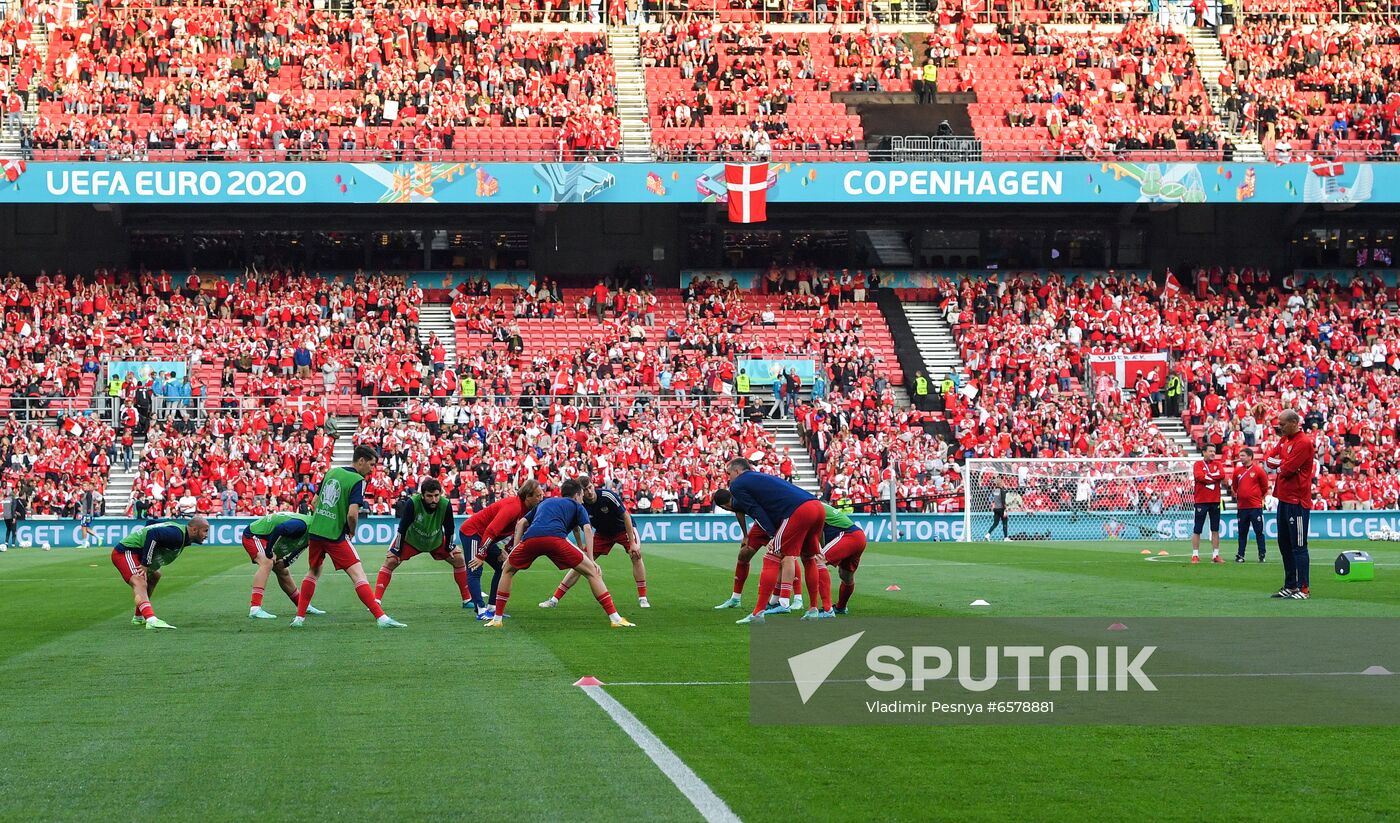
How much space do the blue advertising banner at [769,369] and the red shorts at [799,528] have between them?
3169 centimetres

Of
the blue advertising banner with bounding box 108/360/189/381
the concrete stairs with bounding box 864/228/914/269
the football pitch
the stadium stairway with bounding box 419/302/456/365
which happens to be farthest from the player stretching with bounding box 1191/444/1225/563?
the blue advertising banner with bounding box 108/360/189/381

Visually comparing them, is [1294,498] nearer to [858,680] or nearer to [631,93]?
[858,680]

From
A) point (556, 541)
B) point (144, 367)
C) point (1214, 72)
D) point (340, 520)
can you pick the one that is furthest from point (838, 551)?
point (1214, 72)

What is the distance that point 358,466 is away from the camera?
1418cm

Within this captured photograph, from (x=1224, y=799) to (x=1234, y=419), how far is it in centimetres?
3855

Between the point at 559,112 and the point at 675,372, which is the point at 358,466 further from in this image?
the point at 559,112

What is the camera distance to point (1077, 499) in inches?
1522

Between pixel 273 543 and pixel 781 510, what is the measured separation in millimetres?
5321

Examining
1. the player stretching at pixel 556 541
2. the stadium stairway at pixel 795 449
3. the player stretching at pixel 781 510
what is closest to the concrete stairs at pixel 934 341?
the stadium stairway at pixel 795 449

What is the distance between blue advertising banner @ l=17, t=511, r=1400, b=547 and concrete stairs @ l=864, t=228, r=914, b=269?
48.9 feet

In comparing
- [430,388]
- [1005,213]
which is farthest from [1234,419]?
[430,388]

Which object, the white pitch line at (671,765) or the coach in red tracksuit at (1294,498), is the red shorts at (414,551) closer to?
the white pitch line at (671,765)

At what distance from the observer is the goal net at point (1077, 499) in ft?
125

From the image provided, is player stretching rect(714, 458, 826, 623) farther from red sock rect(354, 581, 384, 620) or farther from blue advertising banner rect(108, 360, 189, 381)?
blue advertising banner rect(108, 360, 189, 381)
